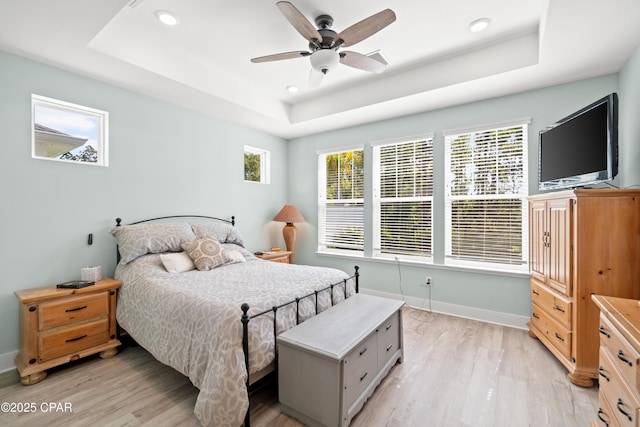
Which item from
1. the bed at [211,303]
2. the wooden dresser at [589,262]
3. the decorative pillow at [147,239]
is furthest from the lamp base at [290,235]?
the wooden dresser at [589,262]

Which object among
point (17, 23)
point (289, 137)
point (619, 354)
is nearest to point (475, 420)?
point (619, 354)

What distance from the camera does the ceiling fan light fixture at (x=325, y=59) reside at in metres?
2.29

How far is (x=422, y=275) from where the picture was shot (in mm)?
3971

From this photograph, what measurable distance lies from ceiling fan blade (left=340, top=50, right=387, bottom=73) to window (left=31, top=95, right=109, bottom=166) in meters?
2.57

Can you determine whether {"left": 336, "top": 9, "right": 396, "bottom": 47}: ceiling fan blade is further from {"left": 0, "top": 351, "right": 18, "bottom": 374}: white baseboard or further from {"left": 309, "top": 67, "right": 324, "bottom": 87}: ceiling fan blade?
{"left": 0, "top": 351, "right": 18, "bottom": 374}: white baseboard

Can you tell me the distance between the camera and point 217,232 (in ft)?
12.0

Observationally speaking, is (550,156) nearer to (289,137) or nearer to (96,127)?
(289,137)

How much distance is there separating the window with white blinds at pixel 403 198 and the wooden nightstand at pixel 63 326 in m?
3.31

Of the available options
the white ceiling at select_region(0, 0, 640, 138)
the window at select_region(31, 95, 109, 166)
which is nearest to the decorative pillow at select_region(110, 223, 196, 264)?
the window at select_region(31, 95, 109, 166)

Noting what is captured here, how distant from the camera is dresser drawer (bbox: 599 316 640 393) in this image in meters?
1.16

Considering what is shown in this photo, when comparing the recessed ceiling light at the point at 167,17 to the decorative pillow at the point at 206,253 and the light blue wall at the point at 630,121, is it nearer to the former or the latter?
the decorative pillow at the point at 206,253

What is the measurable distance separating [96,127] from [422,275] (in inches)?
166

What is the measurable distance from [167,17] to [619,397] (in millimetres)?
3753

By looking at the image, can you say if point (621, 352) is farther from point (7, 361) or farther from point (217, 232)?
point (7, 361)
